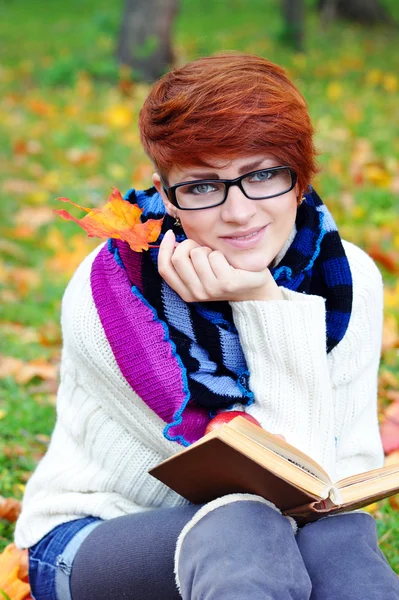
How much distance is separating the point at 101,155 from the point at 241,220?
180 inches

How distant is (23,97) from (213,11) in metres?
7.79

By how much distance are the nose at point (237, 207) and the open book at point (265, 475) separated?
473mm

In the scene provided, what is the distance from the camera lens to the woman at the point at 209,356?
176 centimetres

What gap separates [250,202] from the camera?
1.83 meters

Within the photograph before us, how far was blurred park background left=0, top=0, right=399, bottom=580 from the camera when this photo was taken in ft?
10.8

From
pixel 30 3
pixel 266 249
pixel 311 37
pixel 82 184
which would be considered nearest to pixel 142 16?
pixel 82 184

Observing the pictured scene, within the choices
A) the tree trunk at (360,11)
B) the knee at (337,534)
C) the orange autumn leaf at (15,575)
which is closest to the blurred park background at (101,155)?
the orange autumn leaf at (15,575)

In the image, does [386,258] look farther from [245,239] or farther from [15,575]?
[15,575]

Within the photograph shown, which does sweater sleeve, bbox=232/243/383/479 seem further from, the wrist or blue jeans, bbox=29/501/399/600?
blue jeans, bbox=29/501/399/600

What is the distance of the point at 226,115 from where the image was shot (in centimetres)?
175

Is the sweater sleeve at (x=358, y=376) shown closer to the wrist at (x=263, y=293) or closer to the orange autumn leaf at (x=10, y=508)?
the wrist at (x=263, y=293)

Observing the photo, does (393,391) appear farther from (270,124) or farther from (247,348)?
(270,124)

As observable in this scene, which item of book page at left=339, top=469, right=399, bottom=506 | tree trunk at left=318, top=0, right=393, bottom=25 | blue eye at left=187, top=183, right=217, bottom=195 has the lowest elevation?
tree trunk at left=318, top=0, right=393, bottom=25

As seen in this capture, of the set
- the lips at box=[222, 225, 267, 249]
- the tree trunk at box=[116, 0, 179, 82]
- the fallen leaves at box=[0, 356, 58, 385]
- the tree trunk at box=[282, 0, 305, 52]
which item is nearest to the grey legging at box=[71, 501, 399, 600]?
the lips at box=[222, 225, 267, 249]
